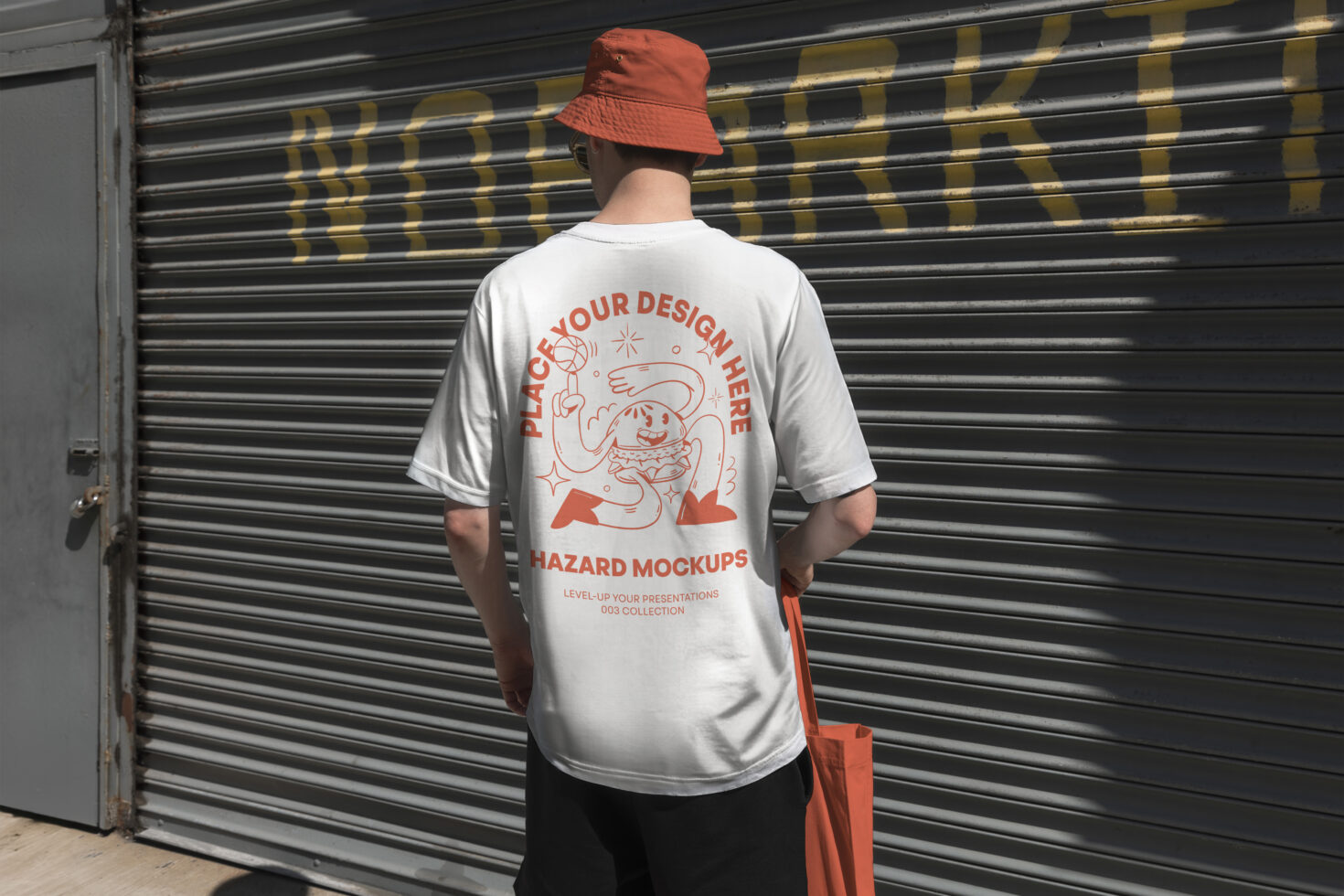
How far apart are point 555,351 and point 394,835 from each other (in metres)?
2.72

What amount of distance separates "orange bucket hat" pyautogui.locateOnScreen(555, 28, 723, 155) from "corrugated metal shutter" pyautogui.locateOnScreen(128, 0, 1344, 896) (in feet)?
4.28

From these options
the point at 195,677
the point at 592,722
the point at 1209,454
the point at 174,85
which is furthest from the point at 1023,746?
the point at 174,85

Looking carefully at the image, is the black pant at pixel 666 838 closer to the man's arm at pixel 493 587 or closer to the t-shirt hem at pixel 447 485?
the man's arm at pixel 493 587

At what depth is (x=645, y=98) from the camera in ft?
5.78

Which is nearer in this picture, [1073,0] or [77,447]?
[1073,0]

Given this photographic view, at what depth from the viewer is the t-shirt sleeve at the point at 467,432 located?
1.80 m

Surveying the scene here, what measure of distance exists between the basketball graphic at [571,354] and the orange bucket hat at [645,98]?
344 mm

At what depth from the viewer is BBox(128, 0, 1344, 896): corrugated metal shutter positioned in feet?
8.61

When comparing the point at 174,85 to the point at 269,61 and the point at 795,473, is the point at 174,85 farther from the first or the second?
the point at 795,473

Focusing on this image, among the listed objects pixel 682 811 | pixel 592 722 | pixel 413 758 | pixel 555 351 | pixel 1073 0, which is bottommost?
pixel 413 758

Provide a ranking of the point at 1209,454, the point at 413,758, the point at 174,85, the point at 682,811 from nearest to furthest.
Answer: the point at 682,811 < the point at 1209,454 < the point at 413,758 < the point at 174,85

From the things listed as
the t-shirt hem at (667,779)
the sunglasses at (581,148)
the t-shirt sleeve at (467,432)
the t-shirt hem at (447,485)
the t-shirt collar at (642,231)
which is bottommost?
the t-shirt hem at (667,779)

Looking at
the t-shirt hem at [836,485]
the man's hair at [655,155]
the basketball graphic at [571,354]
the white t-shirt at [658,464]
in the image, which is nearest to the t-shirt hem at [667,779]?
the white t-shirt at [658,464]

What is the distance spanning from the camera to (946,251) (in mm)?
2914
